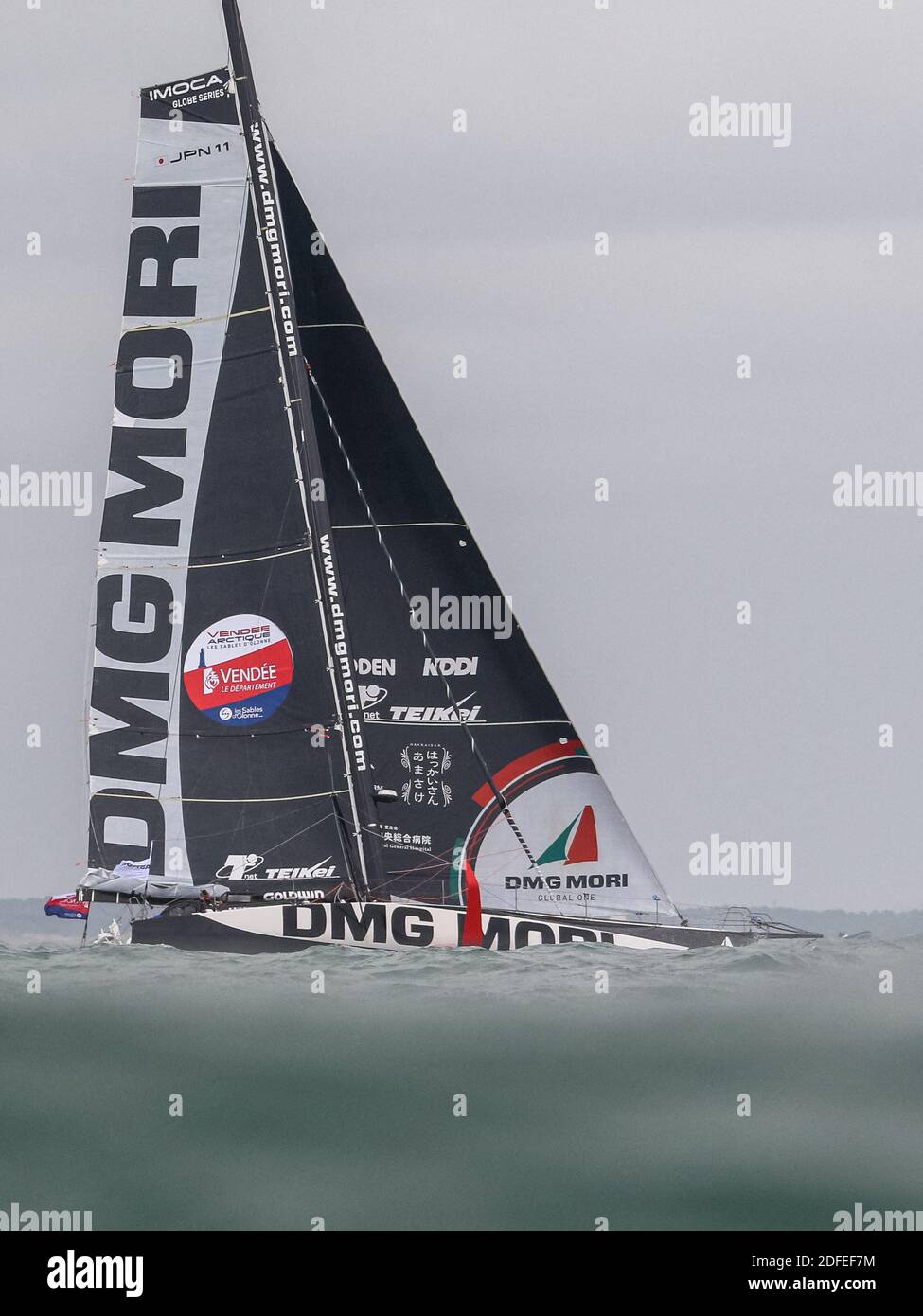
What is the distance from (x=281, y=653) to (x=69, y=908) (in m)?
3.99

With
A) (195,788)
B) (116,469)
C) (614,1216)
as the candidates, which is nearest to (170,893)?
(195,788)

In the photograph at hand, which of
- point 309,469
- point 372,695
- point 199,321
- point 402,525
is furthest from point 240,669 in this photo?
point 199,321

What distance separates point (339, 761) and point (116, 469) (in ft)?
14.8

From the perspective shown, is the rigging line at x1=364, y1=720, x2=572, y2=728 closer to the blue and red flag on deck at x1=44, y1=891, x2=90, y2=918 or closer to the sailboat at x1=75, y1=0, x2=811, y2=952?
the sailboat at x1=75, y1=0, x2=811, y2=952

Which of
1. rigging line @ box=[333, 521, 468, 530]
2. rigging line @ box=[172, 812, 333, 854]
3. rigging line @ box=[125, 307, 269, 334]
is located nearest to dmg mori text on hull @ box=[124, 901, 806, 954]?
rigging line @ box=[172, 812, 333, 854]

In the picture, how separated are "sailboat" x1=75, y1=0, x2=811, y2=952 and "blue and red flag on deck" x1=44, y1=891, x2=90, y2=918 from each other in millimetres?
285

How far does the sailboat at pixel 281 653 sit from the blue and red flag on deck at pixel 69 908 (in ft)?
0.94

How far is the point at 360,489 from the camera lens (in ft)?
93.0

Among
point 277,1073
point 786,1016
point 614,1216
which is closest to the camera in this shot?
point 614,1216

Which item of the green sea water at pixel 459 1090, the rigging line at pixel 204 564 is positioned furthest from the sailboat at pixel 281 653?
the green sea water at pixel 459 1090

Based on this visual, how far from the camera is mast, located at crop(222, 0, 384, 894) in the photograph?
85.3 ft

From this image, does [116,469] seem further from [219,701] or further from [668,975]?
[668,975]

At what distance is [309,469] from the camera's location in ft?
85.8

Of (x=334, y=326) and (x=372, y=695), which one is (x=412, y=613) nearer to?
(x=372, y=695)
